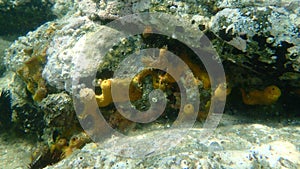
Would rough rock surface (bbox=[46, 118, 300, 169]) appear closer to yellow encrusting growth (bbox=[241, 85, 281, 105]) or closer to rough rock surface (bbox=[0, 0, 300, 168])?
rough rock surface (bbox=[0, 0, 300, 168])

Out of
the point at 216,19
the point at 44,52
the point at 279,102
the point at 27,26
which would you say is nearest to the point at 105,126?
the point at 44,52

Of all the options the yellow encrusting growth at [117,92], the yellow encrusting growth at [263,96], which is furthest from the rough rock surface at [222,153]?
the yellow encrusting growth at [117,92]

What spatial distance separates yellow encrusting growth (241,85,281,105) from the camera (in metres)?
3.21

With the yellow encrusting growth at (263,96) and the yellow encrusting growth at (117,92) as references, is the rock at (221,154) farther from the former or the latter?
the yellow encrusting growth at (117,92)

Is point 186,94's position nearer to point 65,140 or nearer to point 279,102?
point 279,102

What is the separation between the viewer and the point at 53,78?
12.8 feet

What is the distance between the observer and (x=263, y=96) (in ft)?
10.8

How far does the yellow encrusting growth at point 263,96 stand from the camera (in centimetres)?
321

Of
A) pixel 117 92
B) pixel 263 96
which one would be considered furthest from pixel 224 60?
pixel 117 92

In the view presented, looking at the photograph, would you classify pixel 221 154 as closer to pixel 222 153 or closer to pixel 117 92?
pixel 222 153

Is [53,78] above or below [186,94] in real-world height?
above

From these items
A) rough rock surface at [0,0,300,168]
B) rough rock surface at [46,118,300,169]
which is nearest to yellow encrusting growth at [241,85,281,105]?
rough rock surface at [0,0,300,168]

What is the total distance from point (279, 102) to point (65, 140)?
9.54ft

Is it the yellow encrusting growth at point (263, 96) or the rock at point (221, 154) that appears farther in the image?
the yellow encrusting growth at point (263, 96)
